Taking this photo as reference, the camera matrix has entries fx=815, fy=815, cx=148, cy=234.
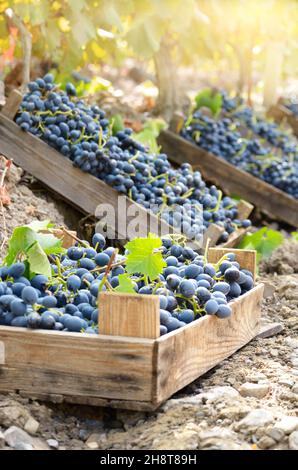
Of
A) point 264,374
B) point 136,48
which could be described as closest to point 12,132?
point 136,48

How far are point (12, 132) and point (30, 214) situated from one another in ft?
1.62

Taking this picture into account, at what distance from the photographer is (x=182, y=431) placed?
2441 millimetres

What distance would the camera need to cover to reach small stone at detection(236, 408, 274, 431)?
2438 millimetres

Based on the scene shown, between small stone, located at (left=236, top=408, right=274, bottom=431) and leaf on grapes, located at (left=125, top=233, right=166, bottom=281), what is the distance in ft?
1.95

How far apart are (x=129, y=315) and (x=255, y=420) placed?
49 cm

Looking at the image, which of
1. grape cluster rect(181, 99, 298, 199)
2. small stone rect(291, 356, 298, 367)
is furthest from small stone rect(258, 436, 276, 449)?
grape cluster rect(181, 99, 298, 199)

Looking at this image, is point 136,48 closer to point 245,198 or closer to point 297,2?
point 245,198

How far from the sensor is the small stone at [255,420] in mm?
2438

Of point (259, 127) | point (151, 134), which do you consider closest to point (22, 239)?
point (151, 134)

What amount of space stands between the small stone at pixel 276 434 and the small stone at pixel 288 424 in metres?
0.01

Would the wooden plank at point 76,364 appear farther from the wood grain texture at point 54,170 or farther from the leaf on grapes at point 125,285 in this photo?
the wood grain texture at point 54,170

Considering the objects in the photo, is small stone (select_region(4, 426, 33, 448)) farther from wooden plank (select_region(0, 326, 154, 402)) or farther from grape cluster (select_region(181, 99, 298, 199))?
grape cluster (select_region(181, 99, 298, 199))
